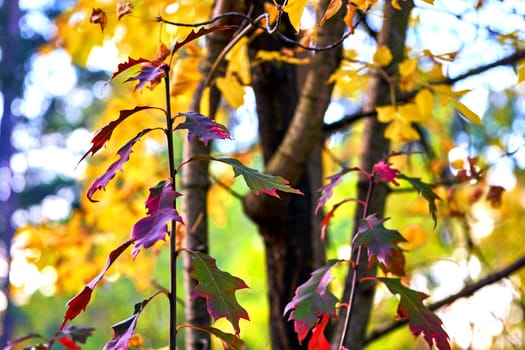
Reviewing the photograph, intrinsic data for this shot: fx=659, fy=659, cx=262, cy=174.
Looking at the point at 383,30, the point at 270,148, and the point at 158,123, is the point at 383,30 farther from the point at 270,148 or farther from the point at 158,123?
the point at 158,123

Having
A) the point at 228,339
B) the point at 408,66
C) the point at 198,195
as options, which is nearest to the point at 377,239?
the point at 228,339

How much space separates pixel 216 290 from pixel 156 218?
4.8 inches

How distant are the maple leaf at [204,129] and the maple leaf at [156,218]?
0.06 metres

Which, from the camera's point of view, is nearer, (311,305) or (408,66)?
(311,305)

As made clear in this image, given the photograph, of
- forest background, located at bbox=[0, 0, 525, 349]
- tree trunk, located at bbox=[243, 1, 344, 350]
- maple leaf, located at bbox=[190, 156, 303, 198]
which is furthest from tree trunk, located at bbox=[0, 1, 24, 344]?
maple leaf, located at bbox=[190, 156, 303, 198]

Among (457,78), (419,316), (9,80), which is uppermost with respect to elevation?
(9,80)

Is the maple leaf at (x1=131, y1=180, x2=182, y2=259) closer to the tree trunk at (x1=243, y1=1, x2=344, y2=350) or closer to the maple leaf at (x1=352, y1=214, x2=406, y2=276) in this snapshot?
the maple leaf at (x1=352, y1=214, x2=406, y2=276)

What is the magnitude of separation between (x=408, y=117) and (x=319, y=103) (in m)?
0.18

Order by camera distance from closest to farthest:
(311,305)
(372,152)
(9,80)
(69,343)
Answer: (311,305)
(69,343)
(372,152)
(9,80)

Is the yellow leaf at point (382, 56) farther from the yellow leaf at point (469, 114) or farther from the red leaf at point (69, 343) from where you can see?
the red leaf at point (69, 343)

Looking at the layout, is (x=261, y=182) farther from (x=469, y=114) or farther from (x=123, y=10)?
(x=469, y=114)

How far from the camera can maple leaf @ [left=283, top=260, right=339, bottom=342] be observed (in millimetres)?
789

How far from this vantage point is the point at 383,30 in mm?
1563

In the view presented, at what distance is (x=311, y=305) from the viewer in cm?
81
